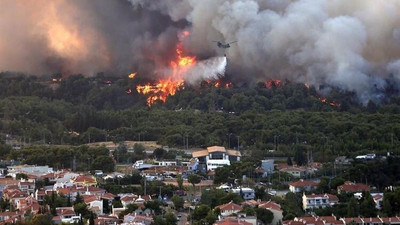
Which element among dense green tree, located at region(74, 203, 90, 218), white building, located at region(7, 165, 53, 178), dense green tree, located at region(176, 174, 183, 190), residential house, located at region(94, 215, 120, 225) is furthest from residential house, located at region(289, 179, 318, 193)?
white building, located at region(7, 165, 53, 178)

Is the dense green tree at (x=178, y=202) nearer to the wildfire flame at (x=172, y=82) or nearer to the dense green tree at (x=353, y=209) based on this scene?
the dense green tree at (x=353, y=209)

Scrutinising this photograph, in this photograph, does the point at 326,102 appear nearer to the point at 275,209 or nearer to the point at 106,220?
the point at 275,209

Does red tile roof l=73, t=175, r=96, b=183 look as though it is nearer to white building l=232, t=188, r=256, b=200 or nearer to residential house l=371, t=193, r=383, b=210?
white building l=232, t=188, r=256, b=200

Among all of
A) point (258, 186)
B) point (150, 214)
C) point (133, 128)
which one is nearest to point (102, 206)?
point (150, 214)

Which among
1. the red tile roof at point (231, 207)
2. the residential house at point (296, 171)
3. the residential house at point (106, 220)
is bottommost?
the residential house at point (106, 220)

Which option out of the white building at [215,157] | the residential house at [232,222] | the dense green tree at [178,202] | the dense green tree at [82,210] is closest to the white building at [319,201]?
the dense green tree at [178,202]

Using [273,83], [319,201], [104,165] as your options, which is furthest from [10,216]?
[273,83]
